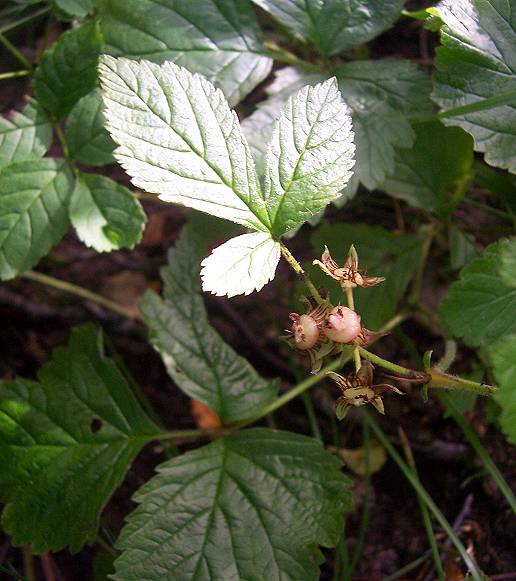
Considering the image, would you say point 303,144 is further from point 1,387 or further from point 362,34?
point 1,387

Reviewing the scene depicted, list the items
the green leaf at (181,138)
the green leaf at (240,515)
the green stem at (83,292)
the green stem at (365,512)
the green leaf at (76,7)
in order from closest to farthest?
the green leaf at (181,138)
the green leaf at (240,515)
the green leaf at (76,7)
the green stem at (365,512)
the green stem at (83,292)

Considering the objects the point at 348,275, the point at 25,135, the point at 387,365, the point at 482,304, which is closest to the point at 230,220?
the point at 348,275

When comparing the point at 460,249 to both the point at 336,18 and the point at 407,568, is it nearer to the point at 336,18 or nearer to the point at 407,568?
the point at 336,18

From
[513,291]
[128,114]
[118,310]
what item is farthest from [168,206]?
[513,291]

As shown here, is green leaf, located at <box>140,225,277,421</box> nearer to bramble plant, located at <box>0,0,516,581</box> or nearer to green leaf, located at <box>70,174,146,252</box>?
bramble plant, located at <box>0,0,516,581</box>

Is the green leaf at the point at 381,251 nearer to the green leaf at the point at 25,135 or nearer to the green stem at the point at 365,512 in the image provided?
the green stem at the point at 365,512

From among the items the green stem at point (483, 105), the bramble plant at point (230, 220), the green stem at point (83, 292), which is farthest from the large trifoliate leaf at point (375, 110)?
the green stem at point (83, 292)
